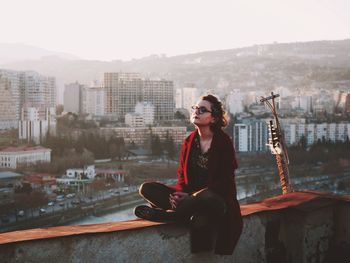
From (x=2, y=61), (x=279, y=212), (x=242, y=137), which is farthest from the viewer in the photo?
(x=2, y=61)

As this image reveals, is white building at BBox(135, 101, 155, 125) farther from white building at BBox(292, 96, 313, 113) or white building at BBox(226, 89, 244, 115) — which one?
white building at BBox(292, 96, 313, 113)

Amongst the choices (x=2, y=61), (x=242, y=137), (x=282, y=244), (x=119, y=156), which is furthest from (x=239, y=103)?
(x=282, y=244)

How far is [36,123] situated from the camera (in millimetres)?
33844

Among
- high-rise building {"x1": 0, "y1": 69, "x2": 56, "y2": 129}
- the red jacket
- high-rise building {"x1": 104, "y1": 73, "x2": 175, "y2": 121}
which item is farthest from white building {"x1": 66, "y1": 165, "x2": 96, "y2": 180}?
the red jacket

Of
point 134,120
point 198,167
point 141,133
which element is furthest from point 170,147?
point 198,167

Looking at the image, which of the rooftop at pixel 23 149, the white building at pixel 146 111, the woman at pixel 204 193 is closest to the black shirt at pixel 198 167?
the woman at pixel 204 193

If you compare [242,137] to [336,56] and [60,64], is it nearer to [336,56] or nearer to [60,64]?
[336,56]

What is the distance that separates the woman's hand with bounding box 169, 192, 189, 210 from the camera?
4.72 ft

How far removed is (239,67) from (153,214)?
3984cm

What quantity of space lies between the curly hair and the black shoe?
0.84 ft

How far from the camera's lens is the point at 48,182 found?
28.2 metres

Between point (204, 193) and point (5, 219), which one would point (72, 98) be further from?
point (204, 193)

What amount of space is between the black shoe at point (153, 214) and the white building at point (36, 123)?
3106 centimetres

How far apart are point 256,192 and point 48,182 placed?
33.0 ft
